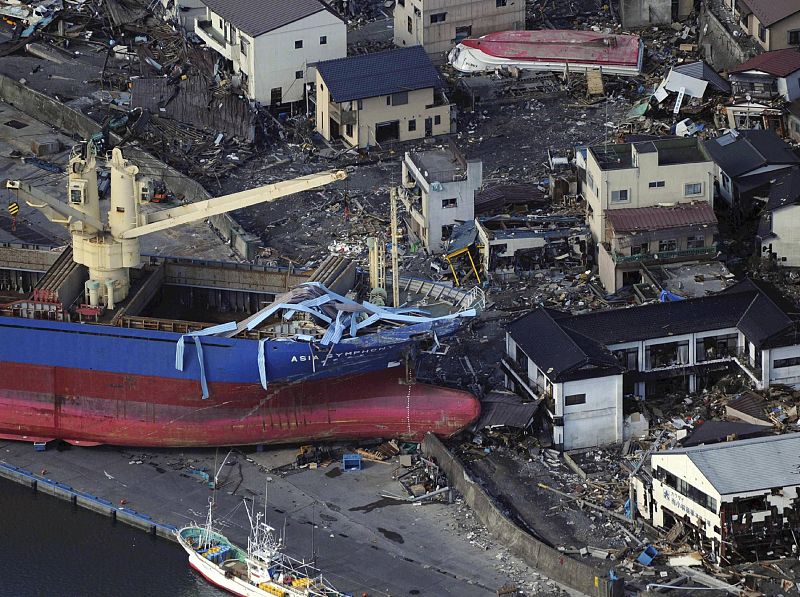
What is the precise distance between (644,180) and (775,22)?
1366cm

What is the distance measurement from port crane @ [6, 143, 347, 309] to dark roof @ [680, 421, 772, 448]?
11.6 meters

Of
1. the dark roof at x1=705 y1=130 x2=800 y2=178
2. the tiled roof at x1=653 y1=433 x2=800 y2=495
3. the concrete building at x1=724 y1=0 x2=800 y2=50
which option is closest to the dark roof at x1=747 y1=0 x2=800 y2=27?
the concrete building at x1=724 y1=0 x2=800 y2=50

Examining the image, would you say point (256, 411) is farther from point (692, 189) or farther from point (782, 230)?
point (782, 230)

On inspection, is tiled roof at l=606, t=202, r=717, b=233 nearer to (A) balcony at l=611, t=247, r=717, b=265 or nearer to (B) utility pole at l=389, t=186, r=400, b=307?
(A) balcony at l=611, t=247, r=717, b=265

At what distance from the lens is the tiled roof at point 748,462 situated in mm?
42569

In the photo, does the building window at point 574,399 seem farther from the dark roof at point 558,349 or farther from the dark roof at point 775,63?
the dark roof at point 775,63

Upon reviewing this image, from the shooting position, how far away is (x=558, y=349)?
157ft

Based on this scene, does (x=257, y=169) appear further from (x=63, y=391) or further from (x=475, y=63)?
(x=63, y=391)

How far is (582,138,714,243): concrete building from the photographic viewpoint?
180 ft

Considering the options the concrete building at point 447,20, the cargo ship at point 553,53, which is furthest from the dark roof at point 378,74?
the concrete building at point 447,20

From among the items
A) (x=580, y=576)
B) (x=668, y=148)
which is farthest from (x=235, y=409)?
(x=668, y=148)

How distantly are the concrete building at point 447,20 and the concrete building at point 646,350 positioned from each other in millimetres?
21758

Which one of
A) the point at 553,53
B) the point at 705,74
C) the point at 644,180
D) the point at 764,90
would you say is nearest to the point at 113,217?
the point at 644,180

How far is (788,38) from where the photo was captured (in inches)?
2621
